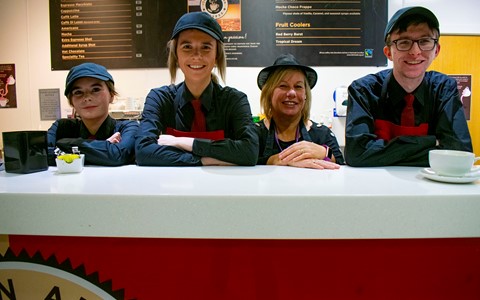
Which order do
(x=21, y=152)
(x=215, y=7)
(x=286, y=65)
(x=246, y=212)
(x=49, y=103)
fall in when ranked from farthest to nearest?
(x=49, y=103) → (x=215, y=7) → (x=286, y=65) → (x=21, y=152) → (x=246, y=212)

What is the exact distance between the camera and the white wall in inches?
130

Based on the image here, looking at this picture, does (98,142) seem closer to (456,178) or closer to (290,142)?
(290,142)

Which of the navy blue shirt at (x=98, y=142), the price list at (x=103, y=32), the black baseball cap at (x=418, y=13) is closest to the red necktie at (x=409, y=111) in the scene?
the black baseball cap at (x=418, y=13)

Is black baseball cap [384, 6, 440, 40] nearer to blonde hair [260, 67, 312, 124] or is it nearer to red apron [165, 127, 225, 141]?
blonde hair [260, 67, 312, 124]

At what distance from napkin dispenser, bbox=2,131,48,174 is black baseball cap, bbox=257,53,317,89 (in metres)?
1.31

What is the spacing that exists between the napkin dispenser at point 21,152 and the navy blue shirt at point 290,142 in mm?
1070

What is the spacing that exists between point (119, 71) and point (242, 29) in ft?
4.41

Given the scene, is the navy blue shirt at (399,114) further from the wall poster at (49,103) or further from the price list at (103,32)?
the wall poster at (49,103)

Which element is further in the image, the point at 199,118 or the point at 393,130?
the point at 199,118

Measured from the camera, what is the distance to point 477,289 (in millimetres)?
823

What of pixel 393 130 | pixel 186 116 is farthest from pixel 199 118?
pixel 393 130

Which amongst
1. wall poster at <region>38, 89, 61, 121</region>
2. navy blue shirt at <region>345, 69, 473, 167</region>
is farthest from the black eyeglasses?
wall poster at <region>38, 89, 61, 121</region>

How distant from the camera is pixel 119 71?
130 inches

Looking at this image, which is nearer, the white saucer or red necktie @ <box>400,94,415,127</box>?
the white saucer
